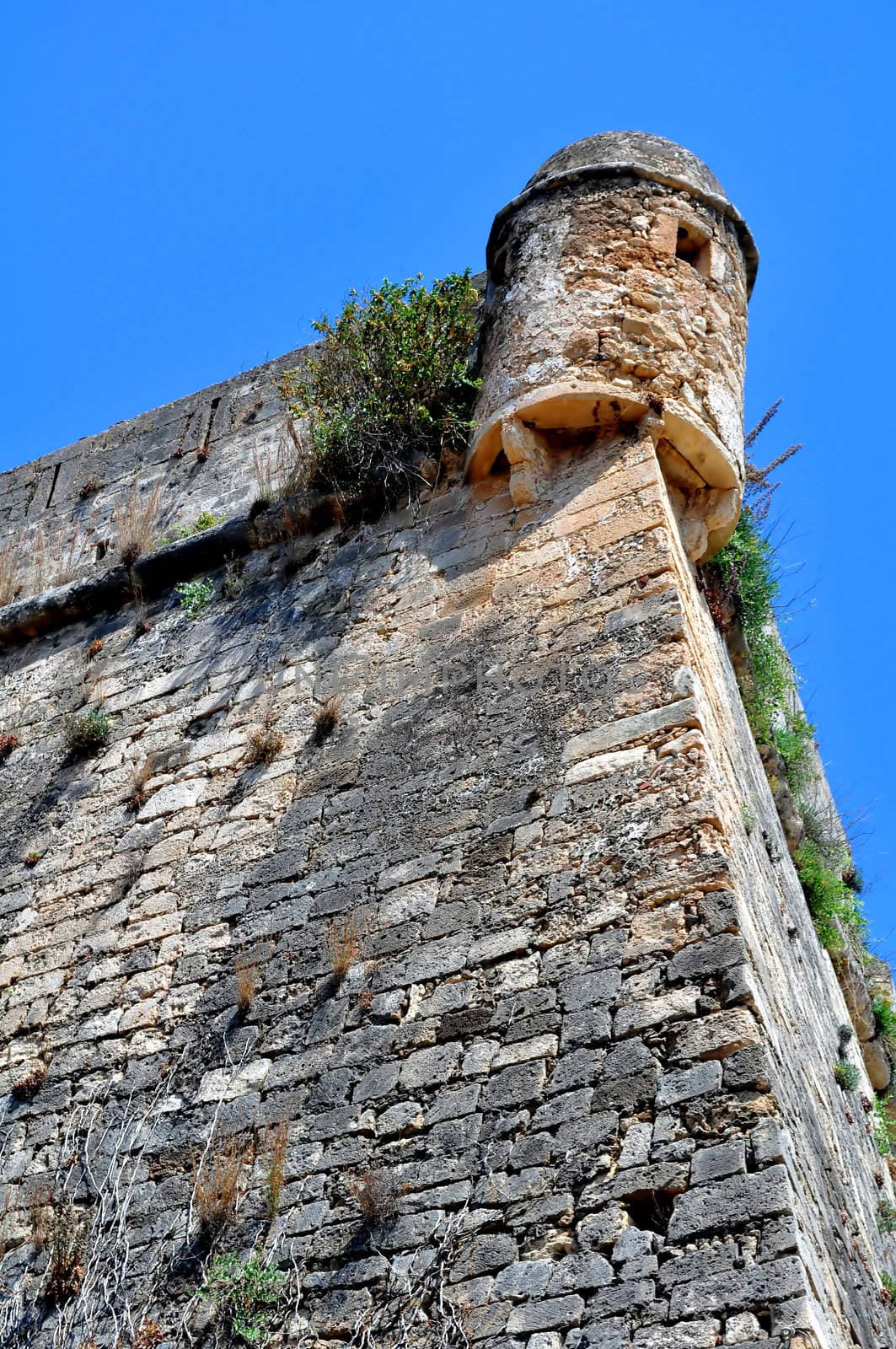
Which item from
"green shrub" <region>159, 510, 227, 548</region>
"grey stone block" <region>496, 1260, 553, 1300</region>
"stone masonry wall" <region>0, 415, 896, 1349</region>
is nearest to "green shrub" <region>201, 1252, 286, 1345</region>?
"stone masonry wall" <region>0, 415, 896, 1349</region>

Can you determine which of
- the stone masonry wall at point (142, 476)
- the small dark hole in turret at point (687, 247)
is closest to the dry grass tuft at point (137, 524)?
the stone masonry wall at point (142, 476)

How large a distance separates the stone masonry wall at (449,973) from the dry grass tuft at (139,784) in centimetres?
3

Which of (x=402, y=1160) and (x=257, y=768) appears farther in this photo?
(x=257, y=768)

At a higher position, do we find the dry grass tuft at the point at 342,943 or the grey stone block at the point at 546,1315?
the dry grass tuft at the point at 342,943

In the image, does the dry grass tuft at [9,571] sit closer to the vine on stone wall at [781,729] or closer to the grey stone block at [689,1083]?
the vine on stone wall at [781,729]

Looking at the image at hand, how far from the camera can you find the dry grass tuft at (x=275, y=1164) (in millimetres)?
4750

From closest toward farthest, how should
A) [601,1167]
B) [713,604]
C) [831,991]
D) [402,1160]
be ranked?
1. [601,1167]
2. [402,1160]
3. [713,604]
4. [831,991]

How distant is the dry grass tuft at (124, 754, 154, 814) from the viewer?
21.6ft

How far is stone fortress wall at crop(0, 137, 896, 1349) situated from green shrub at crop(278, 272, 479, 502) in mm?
241

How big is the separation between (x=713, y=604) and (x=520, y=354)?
1344mm

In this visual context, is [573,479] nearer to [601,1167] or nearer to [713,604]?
[713,604]

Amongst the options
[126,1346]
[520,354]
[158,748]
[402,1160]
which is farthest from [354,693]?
[126,1346]

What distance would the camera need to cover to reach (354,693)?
6285mm

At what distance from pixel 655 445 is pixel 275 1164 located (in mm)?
3069
